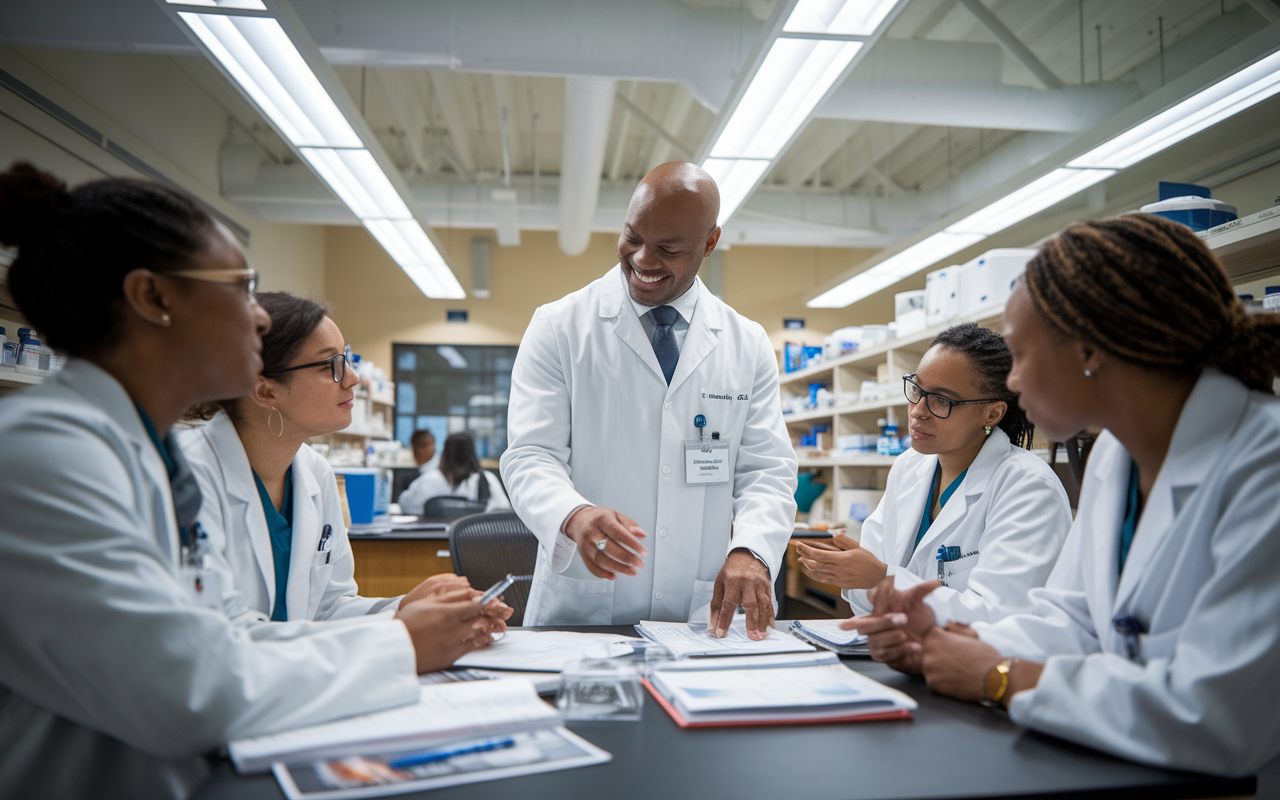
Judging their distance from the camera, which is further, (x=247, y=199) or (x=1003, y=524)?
(x=247, y=199)

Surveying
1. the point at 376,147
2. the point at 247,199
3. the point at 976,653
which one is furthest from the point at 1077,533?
the point at 247,199

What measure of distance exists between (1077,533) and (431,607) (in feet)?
3.12

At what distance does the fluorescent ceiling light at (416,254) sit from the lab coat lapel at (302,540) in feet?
13.4

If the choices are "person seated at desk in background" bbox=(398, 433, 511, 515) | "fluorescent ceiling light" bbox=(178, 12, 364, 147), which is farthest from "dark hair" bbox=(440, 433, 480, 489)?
"fluorescent ceiling light" bbox=(178, 12, 364, 147)

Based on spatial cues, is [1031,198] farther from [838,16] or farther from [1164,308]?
[1164,308]

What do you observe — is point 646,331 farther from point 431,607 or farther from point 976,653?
point 976,653

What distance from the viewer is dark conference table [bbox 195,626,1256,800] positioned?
0.73m

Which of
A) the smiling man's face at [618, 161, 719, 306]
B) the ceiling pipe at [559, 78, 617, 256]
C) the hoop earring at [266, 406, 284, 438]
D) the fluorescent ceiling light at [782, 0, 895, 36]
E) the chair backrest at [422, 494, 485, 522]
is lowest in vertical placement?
the chair backrest at [422, 494, 485, 522]

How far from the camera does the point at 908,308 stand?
4.49 m

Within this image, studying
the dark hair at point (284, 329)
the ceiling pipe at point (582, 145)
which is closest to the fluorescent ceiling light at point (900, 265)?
the ceiling pipe at point (582, 145)

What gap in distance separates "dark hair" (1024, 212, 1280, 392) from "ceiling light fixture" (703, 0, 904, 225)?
196cm

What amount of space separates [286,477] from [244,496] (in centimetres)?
20

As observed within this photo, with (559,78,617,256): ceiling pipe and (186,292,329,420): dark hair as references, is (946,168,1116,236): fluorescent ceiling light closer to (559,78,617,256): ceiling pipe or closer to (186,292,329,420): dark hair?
(559,78,617,256): ceiling pipe

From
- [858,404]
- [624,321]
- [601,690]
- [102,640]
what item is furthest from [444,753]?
[858,404]
